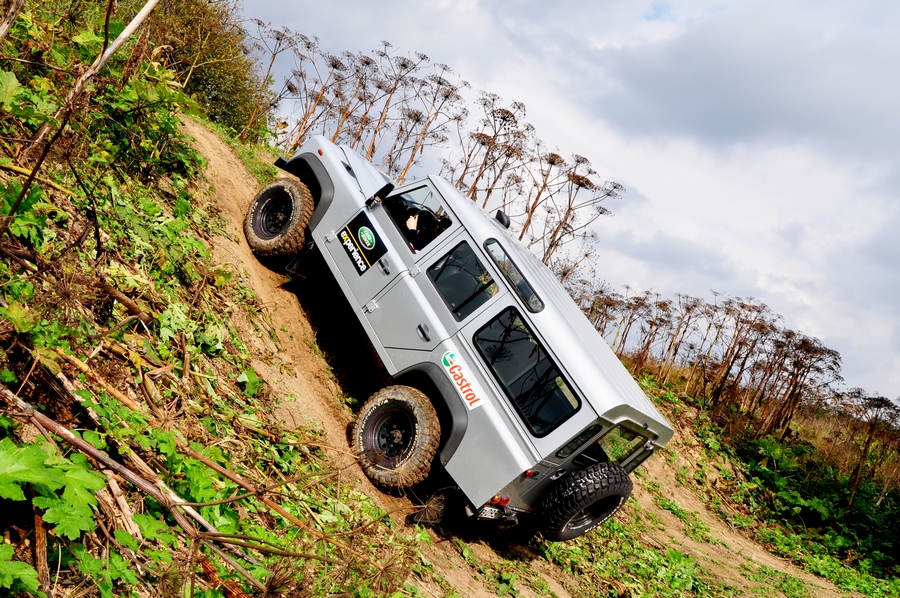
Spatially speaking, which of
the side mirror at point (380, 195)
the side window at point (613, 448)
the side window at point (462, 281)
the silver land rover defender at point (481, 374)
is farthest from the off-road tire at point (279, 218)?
the side window at point (613, 448)

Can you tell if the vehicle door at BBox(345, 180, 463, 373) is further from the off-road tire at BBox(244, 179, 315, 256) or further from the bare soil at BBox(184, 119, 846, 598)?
the bare soil at BBox(184, 119, 846, 598)

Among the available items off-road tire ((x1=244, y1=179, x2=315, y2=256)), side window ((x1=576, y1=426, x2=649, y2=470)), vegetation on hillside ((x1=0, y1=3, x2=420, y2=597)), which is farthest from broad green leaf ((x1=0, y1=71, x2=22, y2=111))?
side window ((x1=576, y1=426, x2=649, y2=470))

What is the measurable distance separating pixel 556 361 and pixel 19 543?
4267mm

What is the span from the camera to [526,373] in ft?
19.4

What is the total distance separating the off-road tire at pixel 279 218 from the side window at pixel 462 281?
1935mm

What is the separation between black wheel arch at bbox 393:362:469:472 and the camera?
19.3 feet

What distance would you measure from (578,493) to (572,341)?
4.58ft

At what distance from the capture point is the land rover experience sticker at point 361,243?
23.4 ft

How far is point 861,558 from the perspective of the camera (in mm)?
13633

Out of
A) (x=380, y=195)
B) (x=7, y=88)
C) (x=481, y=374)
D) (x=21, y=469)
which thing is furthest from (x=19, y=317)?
(x=380, y=195)

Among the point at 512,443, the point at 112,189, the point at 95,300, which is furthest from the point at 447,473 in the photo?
the point at 112,189

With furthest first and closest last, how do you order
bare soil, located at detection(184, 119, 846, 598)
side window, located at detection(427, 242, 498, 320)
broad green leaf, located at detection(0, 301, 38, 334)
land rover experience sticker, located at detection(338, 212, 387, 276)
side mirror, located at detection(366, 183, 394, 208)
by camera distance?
side mirror, located at detection(366, 183, 394, 208) < land rover experience sticker, located at detection(338, 212, 387, 276) < side window, located at detection(427, 242, 498, 320) < bare soil, located at detection(184, 119, 846, 598) < broad green leaf, located at detection(0, 301, 38, 334)

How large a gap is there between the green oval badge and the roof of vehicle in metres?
0.94

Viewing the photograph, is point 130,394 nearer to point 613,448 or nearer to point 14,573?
point 14,573
